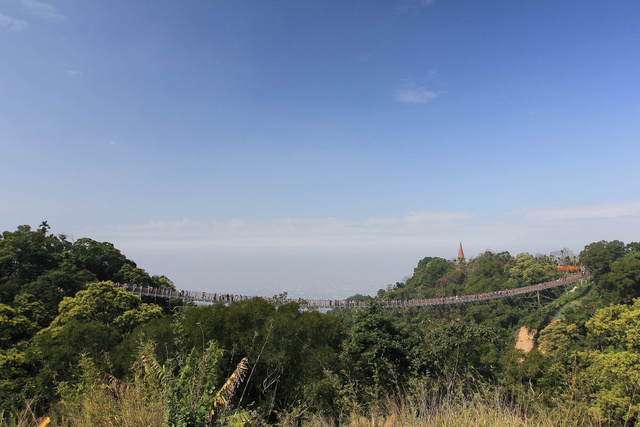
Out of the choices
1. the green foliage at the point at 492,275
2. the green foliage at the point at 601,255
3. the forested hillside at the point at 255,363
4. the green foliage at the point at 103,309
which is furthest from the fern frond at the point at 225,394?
the green foliage at the point at 492,275

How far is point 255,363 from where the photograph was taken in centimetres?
460

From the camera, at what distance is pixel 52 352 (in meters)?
14.4

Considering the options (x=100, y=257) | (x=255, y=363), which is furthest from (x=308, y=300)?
(x=255, y=363)

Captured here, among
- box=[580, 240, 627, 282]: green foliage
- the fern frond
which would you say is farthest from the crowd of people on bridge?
the fern frond

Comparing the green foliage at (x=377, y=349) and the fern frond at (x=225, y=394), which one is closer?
the fern frond at (x=225, y=394)

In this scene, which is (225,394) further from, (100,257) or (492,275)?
(492,275)

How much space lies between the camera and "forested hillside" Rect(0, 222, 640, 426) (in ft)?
16.7

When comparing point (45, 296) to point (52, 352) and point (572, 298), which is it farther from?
point (572, 298)

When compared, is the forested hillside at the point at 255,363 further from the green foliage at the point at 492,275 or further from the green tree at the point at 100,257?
the green foliage at the point at 492,275

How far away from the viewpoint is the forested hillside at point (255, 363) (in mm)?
5086

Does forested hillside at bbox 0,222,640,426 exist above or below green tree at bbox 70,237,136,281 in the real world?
below

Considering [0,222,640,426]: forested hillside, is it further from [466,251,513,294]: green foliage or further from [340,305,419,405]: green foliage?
[466,251,513,294]: green foliage

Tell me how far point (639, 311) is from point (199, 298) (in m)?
29.0

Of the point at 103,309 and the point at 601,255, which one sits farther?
the point at 601,255
